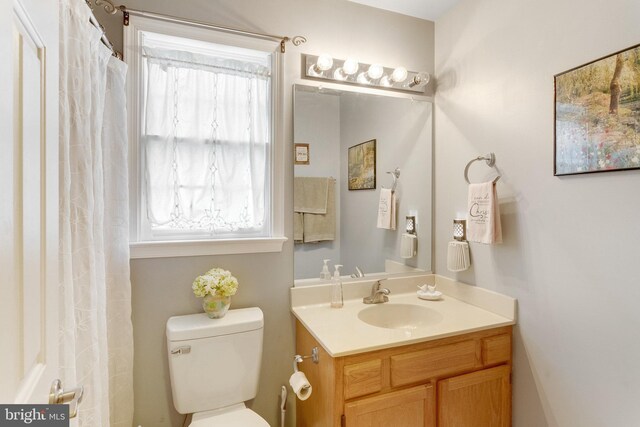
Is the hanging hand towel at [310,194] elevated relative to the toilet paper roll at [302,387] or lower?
elevated

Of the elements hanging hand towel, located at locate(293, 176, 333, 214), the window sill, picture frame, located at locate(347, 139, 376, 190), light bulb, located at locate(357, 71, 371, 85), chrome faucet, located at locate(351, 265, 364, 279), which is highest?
light bulb, located at locate(357, 71, 371, 85)

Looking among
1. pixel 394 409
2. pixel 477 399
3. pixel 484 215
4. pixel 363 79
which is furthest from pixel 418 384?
pixel 363 79

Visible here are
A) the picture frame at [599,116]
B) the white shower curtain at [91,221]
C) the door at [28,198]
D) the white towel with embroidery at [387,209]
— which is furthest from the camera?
the white towel with embroidery at [387,209]

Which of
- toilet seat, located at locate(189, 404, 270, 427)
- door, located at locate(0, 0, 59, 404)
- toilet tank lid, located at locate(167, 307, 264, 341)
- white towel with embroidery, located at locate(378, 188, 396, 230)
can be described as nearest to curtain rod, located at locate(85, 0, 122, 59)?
door, located at locate(0, 0, 59, 404)

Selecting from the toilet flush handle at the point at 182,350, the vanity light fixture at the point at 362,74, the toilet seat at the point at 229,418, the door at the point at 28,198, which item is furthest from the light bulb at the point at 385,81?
the toilet seat at the point at 229,418

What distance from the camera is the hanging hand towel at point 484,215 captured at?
4.98 ft

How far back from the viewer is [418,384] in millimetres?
1355

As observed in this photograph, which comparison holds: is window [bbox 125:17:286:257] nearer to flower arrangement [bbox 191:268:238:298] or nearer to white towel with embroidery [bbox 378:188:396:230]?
flower arrangement [bbox 191:268:238:298]

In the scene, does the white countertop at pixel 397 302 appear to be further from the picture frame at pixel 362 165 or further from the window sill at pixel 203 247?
the picture frame at pixel 362 165

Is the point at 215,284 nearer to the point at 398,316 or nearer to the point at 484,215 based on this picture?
the point at 398,316

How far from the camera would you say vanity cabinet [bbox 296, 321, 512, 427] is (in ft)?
4.05

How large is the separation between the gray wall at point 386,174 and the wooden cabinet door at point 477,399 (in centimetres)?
69

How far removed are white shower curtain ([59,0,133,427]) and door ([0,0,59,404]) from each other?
0.71 ft

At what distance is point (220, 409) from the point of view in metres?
1.47
